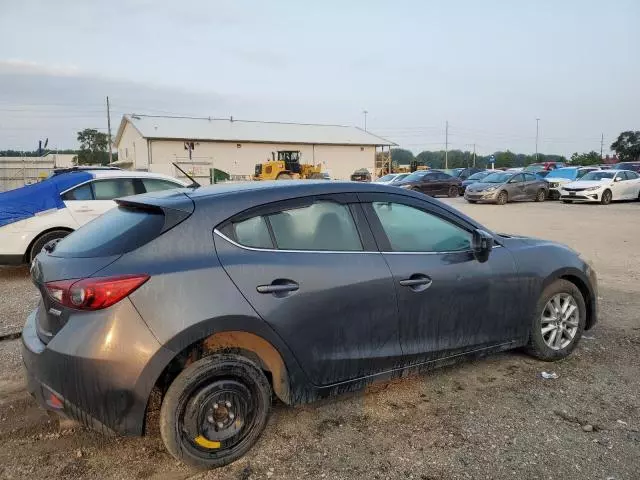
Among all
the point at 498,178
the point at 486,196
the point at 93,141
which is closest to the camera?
the point at 486,196

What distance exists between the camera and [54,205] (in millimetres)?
7848

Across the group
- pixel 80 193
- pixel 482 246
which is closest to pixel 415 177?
pixel 80 193

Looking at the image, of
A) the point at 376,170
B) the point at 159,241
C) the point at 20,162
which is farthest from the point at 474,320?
the point at 376,170

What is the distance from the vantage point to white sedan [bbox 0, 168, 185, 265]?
24.3 ft

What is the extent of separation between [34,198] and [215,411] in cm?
622

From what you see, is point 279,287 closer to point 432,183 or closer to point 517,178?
point 517,178

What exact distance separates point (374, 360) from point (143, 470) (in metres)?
1.50

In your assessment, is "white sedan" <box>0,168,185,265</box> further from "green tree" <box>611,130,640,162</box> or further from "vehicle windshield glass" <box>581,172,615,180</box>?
"green tree" <box>611,130,640,162</box>

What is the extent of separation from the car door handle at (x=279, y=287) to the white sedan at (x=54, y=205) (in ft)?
19.2

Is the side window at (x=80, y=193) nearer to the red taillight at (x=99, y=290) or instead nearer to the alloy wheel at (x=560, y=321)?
the red taillight at (x=99, y=290)

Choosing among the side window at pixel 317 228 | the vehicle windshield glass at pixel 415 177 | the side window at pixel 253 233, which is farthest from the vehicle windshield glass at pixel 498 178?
the side window at pixel 253 233

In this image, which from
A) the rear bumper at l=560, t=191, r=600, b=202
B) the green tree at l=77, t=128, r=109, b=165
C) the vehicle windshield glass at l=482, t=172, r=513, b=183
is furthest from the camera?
the green tree at l=77, t=128, r=109, b=165

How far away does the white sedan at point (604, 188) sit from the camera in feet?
72.2

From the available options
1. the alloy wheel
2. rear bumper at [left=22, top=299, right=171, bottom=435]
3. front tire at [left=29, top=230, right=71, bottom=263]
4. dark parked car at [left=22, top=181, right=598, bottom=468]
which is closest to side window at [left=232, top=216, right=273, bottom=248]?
dark parked car at [left=22, top=181, right=598, bottom=468]
